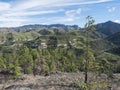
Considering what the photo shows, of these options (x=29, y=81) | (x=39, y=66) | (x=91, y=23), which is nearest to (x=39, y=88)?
(x=29, y=81)

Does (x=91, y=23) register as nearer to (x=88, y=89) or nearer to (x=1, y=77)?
(x=88, y=89)

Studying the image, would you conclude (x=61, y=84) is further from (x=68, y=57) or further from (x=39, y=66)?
(x=68, y=57)

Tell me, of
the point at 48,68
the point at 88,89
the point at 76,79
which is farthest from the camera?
the point at 48,68

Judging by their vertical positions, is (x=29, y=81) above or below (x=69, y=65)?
above

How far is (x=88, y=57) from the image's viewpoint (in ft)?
176

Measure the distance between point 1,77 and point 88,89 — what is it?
4576cm

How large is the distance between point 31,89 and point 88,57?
43.8 ft

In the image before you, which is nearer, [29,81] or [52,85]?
[52,85]

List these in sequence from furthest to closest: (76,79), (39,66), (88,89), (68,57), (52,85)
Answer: (68,57) < (39,66) < (76,79) < (52,85) < (88,89)

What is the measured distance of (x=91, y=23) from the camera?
54.5 meters

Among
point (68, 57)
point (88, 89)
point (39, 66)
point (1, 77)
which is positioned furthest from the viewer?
point (68, 57)

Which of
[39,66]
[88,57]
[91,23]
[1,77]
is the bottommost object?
[39,66]

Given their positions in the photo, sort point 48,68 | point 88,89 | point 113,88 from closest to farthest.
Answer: point 88,89
point 113,88
point 48,68

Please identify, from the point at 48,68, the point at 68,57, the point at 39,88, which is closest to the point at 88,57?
the point at 39,88
